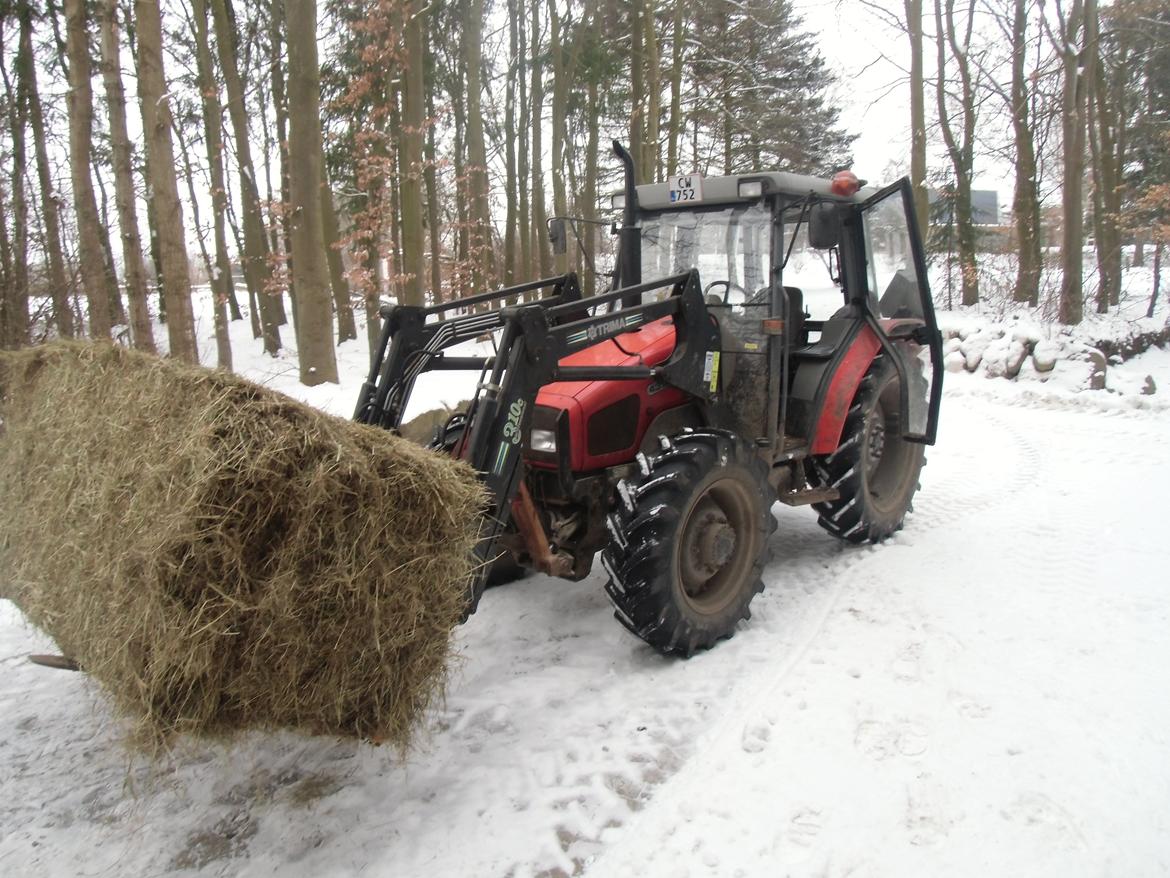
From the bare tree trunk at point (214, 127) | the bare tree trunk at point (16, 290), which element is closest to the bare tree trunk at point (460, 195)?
the bare tree trunk at point (214, 127)

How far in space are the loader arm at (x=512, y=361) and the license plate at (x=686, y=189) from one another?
0.67 meters

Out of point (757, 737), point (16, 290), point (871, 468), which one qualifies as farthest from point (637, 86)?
point (757, 737)

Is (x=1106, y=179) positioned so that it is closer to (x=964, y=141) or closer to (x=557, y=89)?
(x=964, y=141)

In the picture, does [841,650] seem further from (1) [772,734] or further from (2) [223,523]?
(2) [223,523]

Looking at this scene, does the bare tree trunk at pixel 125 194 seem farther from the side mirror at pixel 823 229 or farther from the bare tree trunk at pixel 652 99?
the bare tree trunk at pixel 652 99

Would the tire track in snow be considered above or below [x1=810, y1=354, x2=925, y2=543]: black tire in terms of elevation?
below

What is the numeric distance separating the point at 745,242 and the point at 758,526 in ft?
5.70

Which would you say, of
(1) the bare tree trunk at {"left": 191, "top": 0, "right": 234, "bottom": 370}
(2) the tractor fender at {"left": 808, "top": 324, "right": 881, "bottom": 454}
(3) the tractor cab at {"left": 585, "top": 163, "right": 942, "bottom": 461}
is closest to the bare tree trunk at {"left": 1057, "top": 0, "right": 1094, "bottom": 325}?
(3) the tractor cab at {"left": 585, "top": 163, "right": 942, "bottom": 461}

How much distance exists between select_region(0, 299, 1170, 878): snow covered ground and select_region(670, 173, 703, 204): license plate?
96.4 inches

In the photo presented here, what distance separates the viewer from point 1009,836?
9.17 feet

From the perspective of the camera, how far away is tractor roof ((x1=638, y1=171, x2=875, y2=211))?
15.6 feet

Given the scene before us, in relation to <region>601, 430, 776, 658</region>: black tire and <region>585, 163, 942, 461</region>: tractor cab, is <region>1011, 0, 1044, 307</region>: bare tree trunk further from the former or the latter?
<region>601, 430, 776, 658</region>: black tire

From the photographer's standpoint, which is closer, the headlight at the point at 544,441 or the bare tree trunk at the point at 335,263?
the headlight at the point at 544,441

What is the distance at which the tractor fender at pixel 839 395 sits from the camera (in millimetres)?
5141
